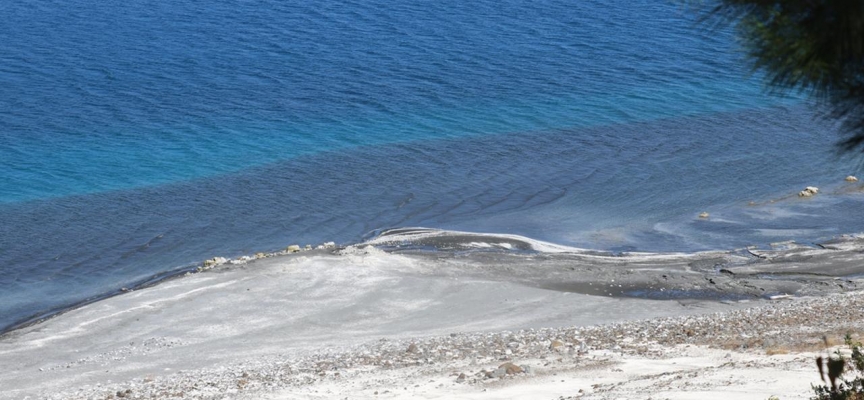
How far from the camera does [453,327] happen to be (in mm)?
19141

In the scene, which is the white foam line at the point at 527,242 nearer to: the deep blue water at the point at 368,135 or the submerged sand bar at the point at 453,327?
the submerged sand bar at the point at 453,327

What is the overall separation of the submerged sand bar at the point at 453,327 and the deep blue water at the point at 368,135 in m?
2.27

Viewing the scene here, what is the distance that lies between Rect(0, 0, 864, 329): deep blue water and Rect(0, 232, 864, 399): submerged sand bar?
7.46 feet

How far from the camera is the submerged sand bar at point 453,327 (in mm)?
14648

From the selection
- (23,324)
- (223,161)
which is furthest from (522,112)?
(23,324)

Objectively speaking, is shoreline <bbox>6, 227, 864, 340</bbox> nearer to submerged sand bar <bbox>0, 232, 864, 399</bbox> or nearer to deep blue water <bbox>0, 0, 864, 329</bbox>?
submerged sand bar <bbox>0, 232, 864, 399</bbox>

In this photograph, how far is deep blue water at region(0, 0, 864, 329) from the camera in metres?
26.2

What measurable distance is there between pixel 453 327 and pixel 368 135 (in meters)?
17.9

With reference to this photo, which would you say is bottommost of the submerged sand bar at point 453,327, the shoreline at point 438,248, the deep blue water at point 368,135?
the submerged sand bar at point 453,327

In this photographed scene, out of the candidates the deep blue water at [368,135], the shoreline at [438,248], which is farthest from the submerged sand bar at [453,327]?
the deep blue water at [368,135]

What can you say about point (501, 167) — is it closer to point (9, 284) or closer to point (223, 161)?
point (223, 161)

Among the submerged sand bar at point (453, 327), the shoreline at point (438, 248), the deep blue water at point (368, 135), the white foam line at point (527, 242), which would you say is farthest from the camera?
the deep blue water at point (368, 135)

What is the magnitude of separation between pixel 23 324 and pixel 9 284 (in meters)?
3.04

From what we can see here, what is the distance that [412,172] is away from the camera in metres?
32.0
